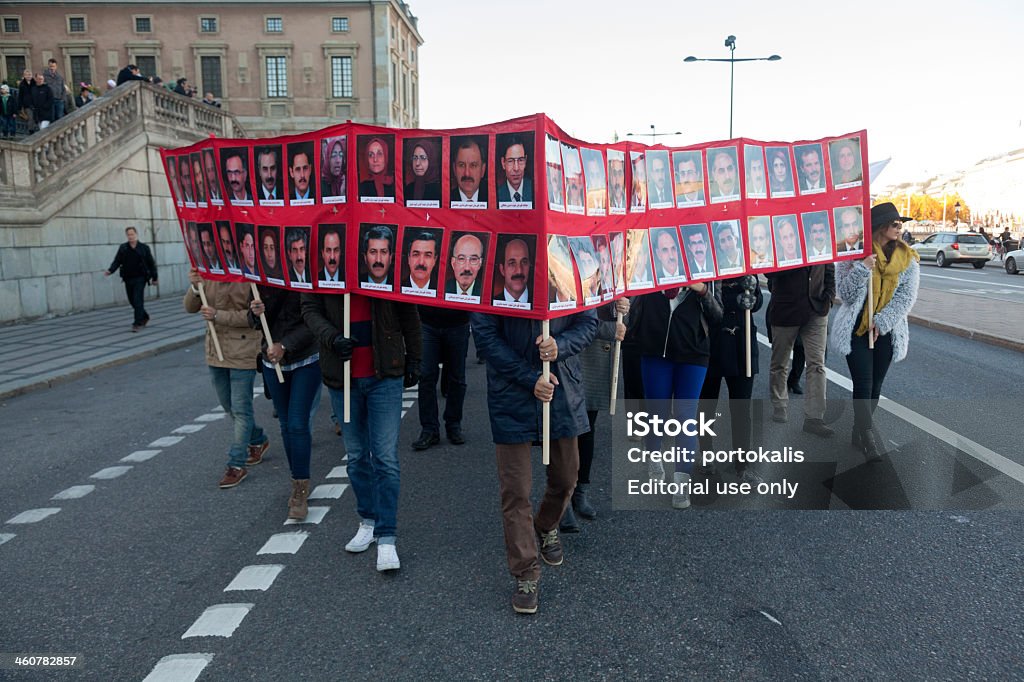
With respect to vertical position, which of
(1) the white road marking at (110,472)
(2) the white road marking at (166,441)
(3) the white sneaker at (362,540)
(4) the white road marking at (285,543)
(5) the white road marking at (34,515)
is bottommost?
(1) the white road marking at (110,472)

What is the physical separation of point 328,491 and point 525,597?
2.33 meters

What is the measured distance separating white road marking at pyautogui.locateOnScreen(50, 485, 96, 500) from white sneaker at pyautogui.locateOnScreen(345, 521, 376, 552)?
233 centimetres

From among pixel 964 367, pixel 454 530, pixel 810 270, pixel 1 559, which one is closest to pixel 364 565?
pixel 454 530

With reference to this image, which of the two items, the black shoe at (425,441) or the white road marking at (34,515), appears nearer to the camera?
the white road marking at (34,515)

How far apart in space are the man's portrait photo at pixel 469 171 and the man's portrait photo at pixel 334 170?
71 cm

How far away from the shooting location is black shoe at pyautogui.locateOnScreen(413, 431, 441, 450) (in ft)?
22.5

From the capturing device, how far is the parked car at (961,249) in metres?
37.6

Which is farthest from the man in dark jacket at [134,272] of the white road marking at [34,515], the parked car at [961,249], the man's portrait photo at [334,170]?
the parked car at [961,249]

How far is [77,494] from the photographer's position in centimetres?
575

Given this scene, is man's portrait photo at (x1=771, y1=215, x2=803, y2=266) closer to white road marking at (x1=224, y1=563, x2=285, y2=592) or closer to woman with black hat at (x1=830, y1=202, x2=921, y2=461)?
woman with black hat at (x1=830, y1=202, x2=921, y2=461)

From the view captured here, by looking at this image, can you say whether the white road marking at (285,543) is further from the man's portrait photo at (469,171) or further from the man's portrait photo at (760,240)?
the man's portrait photo at (760,240)

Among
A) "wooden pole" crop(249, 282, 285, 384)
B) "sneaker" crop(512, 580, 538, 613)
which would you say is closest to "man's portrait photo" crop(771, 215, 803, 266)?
"sneaker" crop(512, 580, 538, 613)

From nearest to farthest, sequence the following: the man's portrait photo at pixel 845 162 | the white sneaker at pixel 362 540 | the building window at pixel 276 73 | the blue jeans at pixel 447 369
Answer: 1. the white sneaker at pixel 362 540
2. the man's portrait photo at pixel 845 162
3. the blue jeans at pixel 447 369
4. the building window at pixel 276 73

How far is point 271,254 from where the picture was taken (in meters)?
4.89
